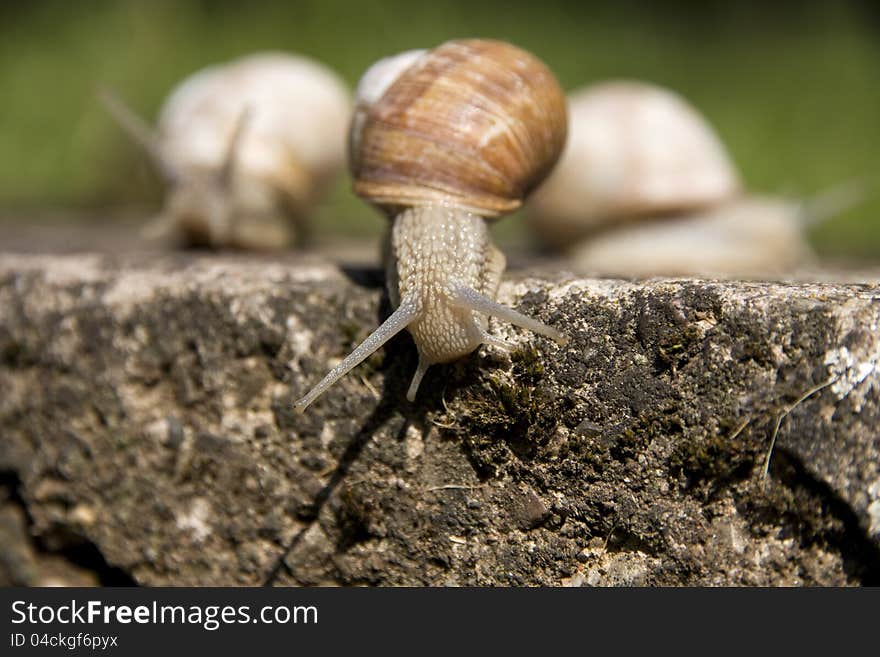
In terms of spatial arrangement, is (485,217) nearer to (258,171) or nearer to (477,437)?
(477,437)

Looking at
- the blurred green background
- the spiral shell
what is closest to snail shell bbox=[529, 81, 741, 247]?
the spiral shell

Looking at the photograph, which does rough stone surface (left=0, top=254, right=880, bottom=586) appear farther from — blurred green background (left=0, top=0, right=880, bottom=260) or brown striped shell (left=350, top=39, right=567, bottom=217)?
blurred green background (left=0, top=0, right=880, bottom=260)

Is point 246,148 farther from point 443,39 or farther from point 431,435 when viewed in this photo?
point 443,39

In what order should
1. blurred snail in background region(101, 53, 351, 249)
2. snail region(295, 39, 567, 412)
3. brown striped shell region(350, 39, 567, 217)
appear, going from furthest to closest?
blurred snail in background region(101, 53, 351, 249), brown striped shell region(350, 39, 567, 217), snail region(295, 39, 567, 412)

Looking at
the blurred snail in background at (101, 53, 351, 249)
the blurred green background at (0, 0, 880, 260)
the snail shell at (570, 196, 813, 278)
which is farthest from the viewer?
the blurred green background at (0, 0, 880, 260)

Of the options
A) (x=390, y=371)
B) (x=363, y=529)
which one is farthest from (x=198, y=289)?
(x=363, y=529)
